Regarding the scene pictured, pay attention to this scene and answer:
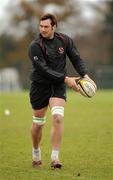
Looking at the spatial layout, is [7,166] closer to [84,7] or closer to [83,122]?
[83,122]

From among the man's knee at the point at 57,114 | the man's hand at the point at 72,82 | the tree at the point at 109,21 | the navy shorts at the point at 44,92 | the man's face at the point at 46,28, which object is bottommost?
the tree at the point at 109,21

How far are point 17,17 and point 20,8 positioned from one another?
1499 millimetres

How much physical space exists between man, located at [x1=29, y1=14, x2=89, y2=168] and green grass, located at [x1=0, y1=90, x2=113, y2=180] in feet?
1.84

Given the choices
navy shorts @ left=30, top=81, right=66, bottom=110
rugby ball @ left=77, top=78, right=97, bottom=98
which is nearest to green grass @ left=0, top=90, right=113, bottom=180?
navy shorts @ left=30, top=81, right=66, bottom=110

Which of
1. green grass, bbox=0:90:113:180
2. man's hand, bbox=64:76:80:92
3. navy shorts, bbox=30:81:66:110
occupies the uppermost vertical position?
man's hand, bbox=64:76:80:92

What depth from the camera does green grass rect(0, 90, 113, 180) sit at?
10.5 metres

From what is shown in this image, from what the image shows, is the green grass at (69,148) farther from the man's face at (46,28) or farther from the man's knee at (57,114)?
the man's face at (46,28)

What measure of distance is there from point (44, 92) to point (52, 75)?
1.41 feet

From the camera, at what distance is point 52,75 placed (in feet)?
35.3

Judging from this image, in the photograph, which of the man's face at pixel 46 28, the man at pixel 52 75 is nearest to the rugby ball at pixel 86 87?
the man at pixel 52 75

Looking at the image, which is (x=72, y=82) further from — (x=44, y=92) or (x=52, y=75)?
(x=44, y=92)

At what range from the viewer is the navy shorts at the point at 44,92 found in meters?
11.0

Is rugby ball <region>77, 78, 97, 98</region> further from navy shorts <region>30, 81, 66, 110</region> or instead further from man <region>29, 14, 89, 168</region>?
navy shorts <region>30, 81, 66, 110</region>

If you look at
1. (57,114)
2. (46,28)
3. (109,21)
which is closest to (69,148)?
(57,114)
